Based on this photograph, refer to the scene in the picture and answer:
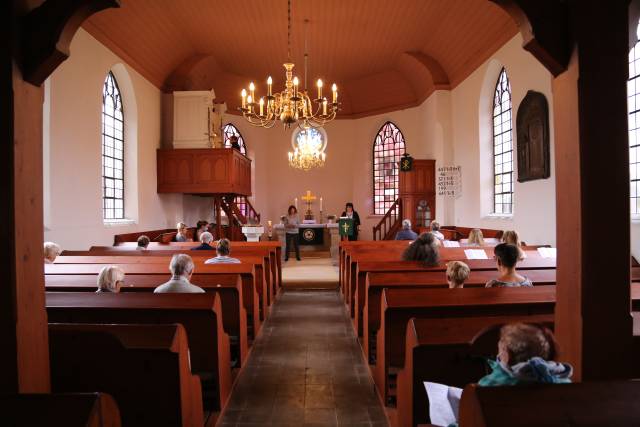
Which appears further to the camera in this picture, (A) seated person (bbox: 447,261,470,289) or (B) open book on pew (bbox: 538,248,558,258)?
(B) open book on pew (bbox: 538,248,558,258)

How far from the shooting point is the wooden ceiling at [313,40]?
9.02 m

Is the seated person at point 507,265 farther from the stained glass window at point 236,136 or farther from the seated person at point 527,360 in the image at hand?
the stained glass window at point 236,136

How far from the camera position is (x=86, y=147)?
26.7 ft

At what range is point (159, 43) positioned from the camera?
33.0 feet

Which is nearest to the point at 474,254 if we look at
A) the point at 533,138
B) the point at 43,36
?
the point at 533,138

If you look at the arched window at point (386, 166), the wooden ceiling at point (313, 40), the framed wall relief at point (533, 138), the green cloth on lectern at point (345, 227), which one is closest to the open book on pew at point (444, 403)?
the framed wall relief at point (533, 138)

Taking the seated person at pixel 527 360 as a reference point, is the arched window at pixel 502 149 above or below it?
above

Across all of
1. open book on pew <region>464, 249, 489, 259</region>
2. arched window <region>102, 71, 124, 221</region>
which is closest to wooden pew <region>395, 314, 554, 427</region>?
open book on pew <region>464, 249, 489, 259</region>

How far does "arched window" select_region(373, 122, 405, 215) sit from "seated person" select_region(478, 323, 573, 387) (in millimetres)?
13888

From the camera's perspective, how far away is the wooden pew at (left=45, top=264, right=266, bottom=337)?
3.97 meters

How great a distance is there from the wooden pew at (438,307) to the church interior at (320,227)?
20 millimetres

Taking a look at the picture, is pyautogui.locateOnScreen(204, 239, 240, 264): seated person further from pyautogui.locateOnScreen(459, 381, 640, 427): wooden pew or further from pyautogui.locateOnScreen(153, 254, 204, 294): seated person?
pyautogui.locateOnScreen(459, 381, 640, 427): wooden pew

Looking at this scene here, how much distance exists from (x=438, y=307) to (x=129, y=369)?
1839 millimetres

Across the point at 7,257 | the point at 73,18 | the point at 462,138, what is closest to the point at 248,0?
the point at 462,138
